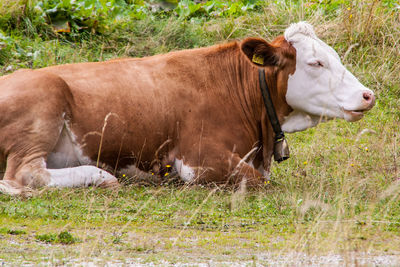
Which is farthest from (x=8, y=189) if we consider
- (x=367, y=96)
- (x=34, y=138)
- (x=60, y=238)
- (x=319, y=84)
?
(x=367, y=96)

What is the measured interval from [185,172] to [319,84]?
150 centimetres

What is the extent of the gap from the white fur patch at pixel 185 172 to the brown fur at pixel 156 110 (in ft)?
0.18

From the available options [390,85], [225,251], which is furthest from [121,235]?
[390,85]

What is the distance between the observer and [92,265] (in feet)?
13.4

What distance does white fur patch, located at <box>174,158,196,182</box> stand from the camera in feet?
22.0

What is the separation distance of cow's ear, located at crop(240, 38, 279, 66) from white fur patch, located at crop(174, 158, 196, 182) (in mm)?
1213

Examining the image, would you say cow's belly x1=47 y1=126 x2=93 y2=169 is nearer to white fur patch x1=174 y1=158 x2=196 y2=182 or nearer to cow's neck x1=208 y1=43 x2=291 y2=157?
white fur patch x1=174 y1=158 x2=196 y2=182

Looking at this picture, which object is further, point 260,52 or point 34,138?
point 260,52

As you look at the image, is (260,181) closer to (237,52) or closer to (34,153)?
(237,52)

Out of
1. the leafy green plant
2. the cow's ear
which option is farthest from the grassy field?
the cow's ear

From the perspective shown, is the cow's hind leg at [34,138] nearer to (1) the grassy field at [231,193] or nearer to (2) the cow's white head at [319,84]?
(1) the grassy field at [231,193]

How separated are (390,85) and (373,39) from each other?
0.98m

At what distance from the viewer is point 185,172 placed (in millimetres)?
6719

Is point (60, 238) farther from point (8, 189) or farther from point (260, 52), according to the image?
point (260, 52)
